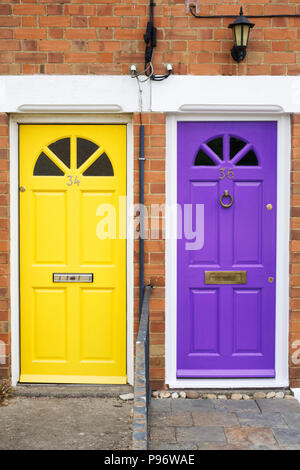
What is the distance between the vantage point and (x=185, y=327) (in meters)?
5.10

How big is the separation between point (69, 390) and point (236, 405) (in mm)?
1420

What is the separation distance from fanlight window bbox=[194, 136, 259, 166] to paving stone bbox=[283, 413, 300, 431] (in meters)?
2.08

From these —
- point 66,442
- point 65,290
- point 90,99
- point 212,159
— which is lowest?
point 66,442

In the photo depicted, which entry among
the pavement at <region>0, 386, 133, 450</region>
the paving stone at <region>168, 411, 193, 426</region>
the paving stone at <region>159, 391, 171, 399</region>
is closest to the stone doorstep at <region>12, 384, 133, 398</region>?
the pavement at <region>0, 386, 133, 450</region>

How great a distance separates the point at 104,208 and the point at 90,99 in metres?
0.93

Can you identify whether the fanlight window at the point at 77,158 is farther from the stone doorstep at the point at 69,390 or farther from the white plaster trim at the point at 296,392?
the white plaster trim at the point at 296,392

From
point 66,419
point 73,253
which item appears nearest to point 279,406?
point 66,419

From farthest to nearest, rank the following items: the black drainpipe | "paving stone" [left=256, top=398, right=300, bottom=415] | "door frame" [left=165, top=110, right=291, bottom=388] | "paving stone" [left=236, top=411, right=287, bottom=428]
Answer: "door frame" [left=165, top=110, right=291, bottom=388]
the black drainpipe
"paving stone" [left=256, top=398, right=300, bottom=415]
"paving stone" [left=236, top=411, right=287, bottom=428]

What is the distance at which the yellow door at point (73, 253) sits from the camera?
512 centimetres

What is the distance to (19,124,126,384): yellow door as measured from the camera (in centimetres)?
512

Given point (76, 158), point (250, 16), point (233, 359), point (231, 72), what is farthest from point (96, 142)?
point (233, 359)

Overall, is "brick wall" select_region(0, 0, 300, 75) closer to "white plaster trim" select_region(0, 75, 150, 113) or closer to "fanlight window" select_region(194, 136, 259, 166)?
"white plaster trim" select_region(0, 75, 150, 113)

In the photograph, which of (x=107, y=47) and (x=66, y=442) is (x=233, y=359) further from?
(x=107, y=47)

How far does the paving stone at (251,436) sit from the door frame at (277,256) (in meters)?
0.77
